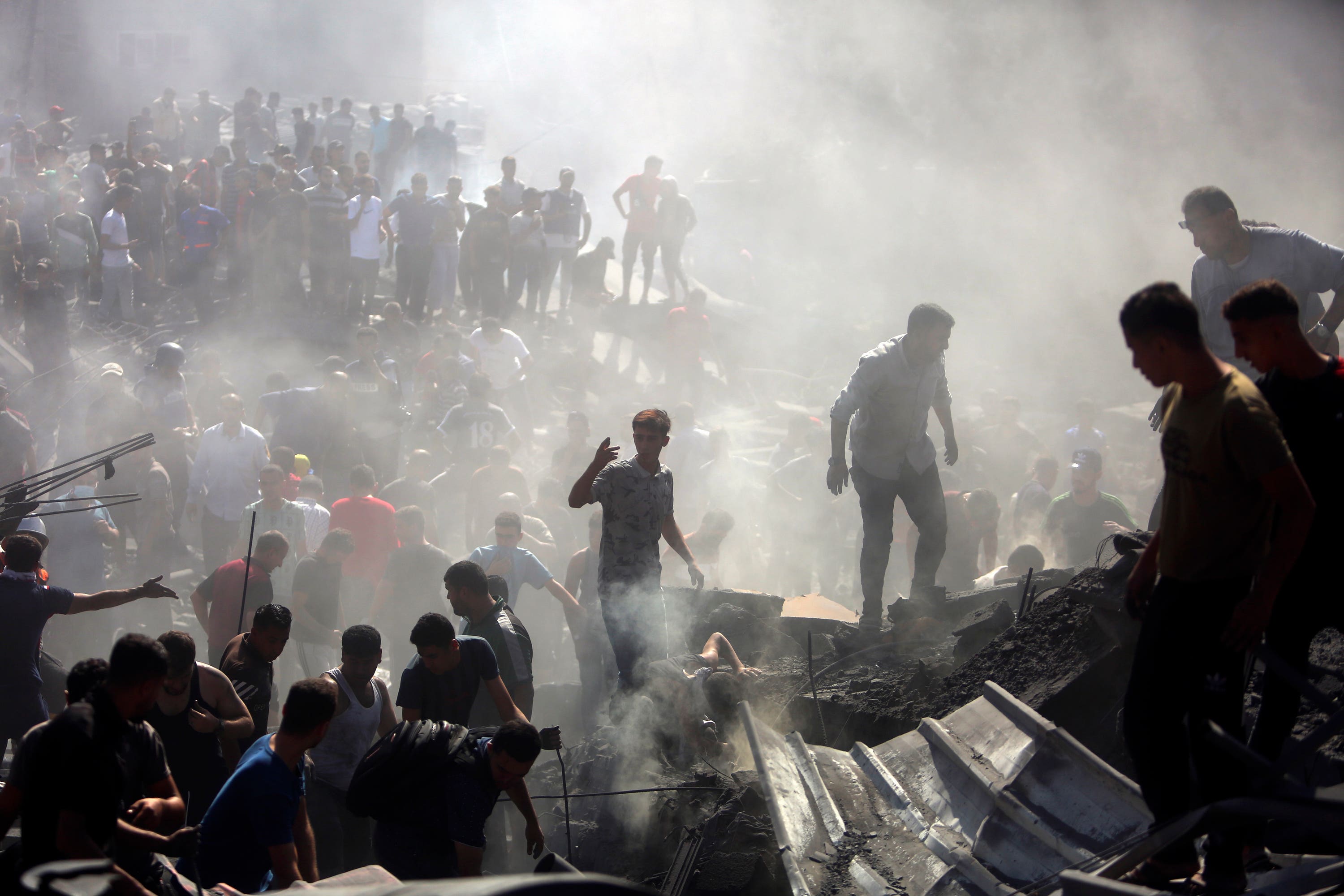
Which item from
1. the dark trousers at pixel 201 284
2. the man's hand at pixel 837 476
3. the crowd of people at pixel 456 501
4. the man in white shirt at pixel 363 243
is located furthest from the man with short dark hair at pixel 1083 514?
the dark trousers at pixel 201 284

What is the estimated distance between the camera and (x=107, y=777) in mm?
2701

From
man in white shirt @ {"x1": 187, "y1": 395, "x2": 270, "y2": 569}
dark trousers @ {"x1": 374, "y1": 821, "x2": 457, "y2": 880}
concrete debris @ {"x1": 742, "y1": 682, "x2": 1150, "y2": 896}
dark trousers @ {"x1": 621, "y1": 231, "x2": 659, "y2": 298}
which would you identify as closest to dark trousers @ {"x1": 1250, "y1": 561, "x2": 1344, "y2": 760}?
concrete debris @ {"x1": 742, "y1": 682, "x2": 1150, "y2": 896}

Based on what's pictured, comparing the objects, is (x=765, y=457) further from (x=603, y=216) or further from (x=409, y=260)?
(x=603, y=216)

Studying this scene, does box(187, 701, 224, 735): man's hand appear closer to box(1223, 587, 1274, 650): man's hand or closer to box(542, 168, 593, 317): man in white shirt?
box(1223, 587, 1274, 650): man's hand

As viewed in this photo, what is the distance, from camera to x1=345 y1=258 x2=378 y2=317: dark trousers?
1189cm

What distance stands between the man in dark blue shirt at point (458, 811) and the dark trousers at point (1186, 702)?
2.04m

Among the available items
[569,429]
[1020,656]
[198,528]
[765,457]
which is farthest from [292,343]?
[1020,656]

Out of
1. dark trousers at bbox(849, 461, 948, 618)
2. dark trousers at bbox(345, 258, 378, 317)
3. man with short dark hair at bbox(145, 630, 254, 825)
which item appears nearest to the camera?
man with short dark hair at bbox(145, 630, 254, 825)

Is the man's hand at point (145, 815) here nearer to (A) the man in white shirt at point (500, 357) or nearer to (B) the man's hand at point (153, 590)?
(B) the man's hand at point (153, 590)

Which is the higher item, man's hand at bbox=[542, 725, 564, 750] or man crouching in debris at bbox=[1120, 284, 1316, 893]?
man crouching in debris at bbox=[1120, 284, 1316, 893]

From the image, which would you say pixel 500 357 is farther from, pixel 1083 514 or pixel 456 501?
pixel 1083 514

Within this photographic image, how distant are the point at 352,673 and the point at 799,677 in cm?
279

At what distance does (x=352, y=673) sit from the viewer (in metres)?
4.46

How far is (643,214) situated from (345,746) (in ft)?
31.6
